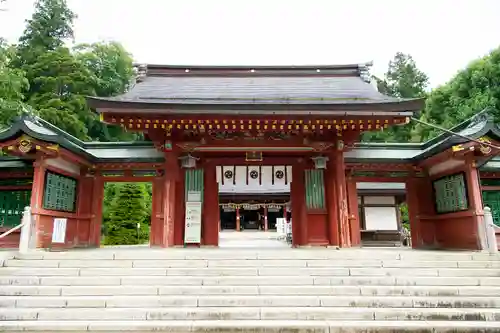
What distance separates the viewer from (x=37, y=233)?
28.7 feet

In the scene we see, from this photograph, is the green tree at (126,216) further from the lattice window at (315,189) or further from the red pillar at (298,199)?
the lattice window at (315,189)

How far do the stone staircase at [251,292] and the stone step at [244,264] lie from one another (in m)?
0.02

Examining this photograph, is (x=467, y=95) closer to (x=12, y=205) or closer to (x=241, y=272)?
(x=241, y=272)

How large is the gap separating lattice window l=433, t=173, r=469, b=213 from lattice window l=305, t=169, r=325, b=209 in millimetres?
3664

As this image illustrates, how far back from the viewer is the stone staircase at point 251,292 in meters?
5.22

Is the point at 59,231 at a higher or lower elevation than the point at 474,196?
lower

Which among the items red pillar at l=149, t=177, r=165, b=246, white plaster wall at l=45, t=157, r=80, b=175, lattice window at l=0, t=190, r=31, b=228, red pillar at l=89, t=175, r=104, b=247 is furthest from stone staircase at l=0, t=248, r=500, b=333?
lattice window at l=0, t=190, r=31, b=228

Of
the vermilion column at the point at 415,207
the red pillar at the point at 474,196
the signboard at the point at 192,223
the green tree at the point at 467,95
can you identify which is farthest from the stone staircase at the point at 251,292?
the green tree at the point at 467,95

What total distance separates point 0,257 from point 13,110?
320 inches

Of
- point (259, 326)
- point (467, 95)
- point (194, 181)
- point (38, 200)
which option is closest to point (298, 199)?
point (194, 181)

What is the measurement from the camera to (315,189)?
1083 cm

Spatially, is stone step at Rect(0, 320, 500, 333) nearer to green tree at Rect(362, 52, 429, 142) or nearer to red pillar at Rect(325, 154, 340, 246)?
red pillar at Rect(325, 154, 340, 246)

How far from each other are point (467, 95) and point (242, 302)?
2387 centimetres

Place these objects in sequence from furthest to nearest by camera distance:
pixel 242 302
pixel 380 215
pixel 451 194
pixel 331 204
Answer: pixel 380 215, pixel 331 204, pixel 451 194, pixel 242 302
